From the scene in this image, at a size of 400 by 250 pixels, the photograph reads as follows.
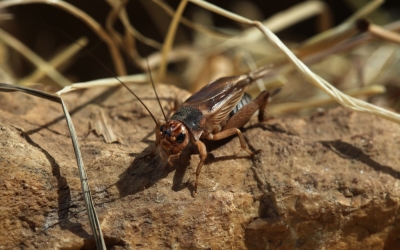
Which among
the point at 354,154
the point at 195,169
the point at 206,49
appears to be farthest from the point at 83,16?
the point at 354,154

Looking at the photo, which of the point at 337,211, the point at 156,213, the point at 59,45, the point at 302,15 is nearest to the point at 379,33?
the point at 302,15

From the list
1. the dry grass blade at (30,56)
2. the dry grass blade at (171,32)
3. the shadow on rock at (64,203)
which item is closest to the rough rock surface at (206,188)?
the shadow on rock at (64,203)

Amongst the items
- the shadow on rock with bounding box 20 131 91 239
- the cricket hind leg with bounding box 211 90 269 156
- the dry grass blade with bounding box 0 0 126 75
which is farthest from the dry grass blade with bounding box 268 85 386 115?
the shadow on rock with bounding box 20 131 91 239

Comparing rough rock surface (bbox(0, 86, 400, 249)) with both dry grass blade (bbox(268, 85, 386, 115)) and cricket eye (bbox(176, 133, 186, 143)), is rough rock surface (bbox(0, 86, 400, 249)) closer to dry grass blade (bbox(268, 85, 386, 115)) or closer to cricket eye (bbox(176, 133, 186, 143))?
cricket eye (bbox(176, 133, 186, 143))

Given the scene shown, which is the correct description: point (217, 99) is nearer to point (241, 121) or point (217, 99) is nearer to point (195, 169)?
point (241, 121)

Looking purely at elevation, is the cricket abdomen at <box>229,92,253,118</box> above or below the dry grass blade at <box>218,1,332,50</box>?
below

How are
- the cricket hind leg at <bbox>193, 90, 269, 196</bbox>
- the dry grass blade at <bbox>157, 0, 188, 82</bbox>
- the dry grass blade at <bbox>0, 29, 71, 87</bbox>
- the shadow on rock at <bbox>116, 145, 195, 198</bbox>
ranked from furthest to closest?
the dry grass blade at <bbox>0, 29, 71, 87</bbox>, the dry grass blade at <bbox>157, 0, 188, 82</bbox>, the cricket hind leg at <bbox>193, 90, 269, 196</bbox>, the shadow on rock at <bbox>116, 145, 195, 198</bbox>

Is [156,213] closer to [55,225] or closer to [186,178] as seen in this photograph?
[186,178]
